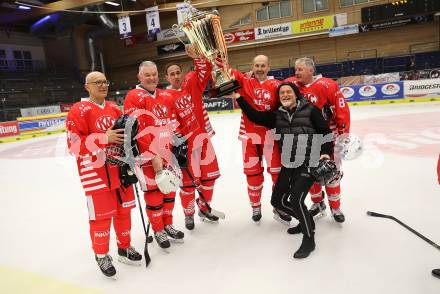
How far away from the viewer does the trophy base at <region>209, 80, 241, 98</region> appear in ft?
8.71

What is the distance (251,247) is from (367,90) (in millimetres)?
10869

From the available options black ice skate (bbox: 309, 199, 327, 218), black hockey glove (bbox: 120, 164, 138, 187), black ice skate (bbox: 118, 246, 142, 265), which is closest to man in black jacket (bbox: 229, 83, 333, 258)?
black ice skate (bbox: 309, 199, 327, 218)

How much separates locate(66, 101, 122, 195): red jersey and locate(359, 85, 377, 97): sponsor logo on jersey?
11463 millimetres

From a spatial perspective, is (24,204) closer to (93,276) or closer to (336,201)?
(93,276)

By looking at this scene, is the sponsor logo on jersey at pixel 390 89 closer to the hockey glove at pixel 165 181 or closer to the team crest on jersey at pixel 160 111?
the team crest on jersey at pixel 160 111

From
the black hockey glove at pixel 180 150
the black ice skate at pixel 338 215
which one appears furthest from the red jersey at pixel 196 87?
the black ice skate at pixel 338 215

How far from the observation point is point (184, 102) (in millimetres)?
3180

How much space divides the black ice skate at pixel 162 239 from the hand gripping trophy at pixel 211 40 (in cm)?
137

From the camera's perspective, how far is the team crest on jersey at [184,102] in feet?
10.3

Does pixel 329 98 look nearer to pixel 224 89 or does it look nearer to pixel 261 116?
pixel 261 116

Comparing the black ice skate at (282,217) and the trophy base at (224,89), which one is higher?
the trophy base at (224,89)

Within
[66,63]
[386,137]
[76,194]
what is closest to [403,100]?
[386,137]

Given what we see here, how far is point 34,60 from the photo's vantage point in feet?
75.8

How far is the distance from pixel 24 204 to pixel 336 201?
13.8 feet
